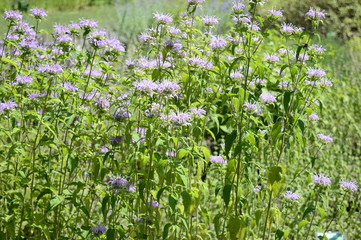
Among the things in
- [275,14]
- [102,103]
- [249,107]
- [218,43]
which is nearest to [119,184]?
[102,103]

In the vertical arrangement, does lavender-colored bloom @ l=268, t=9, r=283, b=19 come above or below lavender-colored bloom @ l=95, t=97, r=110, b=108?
above

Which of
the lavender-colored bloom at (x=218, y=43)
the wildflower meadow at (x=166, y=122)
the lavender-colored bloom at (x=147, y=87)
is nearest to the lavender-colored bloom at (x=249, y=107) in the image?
the wildflower meadow at (x=166, y=122)

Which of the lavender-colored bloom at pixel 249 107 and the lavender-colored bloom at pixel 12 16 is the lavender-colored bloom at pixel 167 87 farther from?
the lavender-colored bloom at pixel 12 16

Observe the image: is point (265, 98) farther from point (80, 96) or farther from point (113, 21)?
point (113, 21)

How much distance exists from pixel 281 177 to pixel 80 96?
1037 millimetres

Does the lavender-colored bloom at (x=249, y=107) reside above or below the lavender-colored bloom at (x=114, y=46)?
below

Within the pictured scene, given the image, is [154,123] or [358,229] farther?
[358,229]

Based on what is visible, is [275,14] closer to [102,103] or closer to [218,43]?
[218,43]

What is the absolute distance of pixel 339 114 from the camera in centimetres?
500

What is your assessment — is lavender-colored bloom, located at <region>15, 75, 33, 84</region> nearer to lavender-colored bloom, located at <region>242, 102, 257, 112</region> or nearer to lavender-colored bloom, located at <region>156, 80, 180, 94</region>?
lavender-colored bloom, located at <region>156, 80, 180, 94</region>

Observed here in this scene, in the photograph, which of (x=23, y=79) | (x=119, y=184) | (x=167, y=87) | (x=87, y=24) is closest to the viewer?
(x=167, y=87)

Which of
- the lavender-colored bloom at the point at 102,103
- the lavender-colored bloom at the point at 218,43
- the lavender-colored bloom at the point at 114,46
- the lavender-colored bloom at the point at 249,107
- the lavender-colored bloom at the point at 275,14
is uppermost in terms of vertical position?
the lavender-colored bloom at the point at 275,14

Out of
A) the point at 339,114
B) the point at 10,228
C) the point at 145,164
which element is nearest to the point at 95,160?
the point at 145,164

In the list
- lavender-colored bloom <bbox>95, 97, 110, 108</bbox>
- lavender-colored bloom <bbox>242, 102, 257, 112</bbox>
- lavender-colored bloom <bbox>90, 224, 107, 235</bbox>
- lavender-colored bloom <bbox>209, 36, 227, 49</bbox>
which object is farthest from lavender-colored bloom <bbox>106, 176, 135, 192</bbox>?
lavender-colored bloom <bbox>209, 36, 227, 49</bbox>
